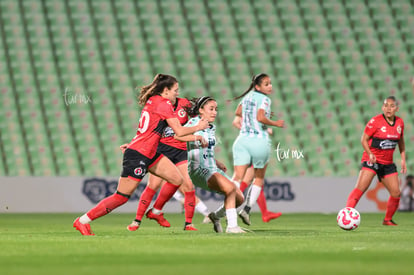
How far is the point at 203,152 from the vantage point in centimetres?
925

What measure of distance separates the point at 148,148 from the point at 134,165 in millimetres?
238

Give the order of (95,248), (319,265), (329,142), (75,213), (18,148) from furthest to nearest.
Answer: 1. (329,142)
2. (18,148)
3. (75,213)
4. (95,248)
5. (319,265)

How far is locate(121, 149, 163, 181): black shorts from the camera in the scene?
27.7ft

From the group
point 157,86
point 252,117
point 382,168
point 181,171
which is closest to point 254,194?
Answer: point 252,117

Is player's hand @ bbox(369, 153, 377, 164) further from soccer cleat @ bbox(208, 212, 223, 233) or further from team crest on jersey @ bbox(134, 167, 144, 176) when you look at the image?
team crest on jersey @ bbox(134, 167, 144, 176)

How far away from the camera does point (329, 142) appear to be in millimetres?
19172

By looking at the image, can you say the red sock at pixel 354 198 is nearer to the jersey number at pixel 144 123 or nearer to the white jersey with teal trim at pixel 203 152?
the white jersey with teal trim at pixel 203 152

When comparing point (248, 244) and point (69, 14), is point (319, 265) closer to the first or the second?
point (248, 244)

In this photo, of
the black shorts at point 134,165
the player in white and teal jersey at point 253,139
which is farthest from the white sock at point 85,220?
the player in white and teal jersey at point 253,139

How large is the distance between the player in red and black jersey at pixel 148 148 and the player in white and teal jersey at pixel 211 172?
399 mm

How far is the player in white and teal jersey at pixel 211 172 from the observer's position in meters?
8.78

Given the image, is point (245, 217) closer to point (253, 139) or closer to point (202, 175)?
point (253, 139)

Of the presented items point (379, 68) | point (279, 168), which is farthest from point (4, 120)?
point (379, 68)

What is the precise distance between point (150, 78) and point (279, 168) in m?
3.98
